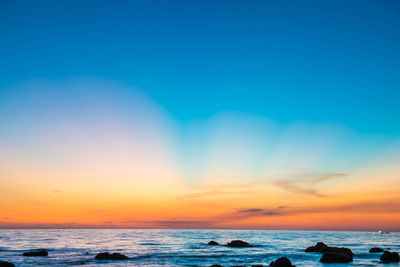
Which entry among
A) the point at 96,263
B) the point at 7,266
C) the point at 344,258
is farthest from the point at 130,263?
the point at 344,258

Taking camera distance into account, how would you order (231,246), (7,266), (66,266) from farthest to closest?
(231,246) < (66,266) < (7,266)

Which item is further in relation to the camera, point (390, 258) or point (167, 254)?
point (167, 254)

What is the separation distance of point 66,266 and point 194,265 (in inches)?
714

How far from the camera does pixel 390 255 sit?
47625mm

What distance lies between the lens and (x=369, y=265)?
44.2 meters

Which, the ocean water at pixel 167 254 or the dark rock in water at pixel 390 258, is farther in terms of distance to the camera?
the dark rock in water at pixel 390 258

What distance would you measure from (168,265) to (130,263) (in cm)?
616

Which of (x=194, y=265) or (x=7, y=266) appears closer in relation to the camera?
(x=7, y=266)

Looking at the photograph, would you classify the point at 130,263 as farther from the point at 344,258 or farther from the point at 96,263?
the point at 344,258

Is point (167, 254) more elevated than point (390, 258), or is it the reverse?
point (390, 258)

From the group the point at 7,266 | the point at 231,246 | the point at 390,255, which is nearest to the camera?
the point at 7,266

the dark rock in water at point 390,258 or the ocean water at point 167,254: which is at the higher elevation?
the dark rock in water at point 390,258

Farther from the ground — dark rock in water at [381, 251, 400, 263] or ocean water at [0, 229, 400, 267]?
dark rock in water at [381, 251, 400, 263]

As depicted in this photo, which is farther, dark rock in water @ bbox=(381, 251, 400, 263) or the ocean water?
dark rock in water @ bbox=(381, 251, 400, 263)
